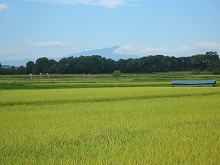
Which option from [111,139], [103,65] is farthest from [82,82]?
[103,65]

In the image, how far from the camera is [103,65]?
220ft

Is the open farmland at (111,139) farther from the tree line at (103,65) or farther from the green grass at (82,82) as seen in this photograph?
the tree line at (103,65)

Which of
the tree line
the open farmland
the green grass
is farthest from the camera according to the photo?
the tree line

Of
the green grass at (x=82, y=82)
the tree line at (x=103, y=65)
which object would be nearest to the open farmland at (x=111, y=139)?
the green grass at (x=82, y=82)

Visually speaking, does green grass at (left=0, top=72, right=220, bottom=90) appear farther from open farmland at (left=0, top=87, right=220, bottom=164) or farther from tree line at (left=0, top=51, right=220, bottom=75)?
tree line at (left=0, top=51, right=220, bottom=75)

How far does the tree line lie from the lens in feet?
214

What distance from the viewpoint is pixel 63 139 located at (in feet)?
19.0

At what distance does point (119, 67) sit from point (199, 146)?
208ft

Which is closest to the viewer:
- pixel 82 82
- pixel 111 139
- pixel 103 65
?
pixel 111 139

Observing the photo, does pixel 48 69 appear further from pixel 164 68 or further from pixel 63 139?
pixel 63 139

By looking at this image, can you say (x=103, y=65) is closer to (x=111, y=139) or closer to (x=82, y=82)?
(x=82, y=82)

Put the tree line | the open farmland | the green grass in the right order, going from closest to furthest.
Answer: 1. the open farmland
2. the green grass
3. the tree line

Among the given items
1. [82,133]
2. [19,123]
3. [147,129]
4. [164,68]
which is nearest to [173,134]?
[147,129]

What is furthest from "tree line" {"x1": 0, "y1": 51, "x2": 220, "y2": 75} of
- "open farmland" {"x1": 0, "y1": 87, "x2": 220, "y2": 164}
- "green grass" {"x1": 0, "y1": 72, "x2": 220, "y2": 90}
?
"open farmland" {"x1": 0, "y1": 87, "x2": 220, "y2": 164}
